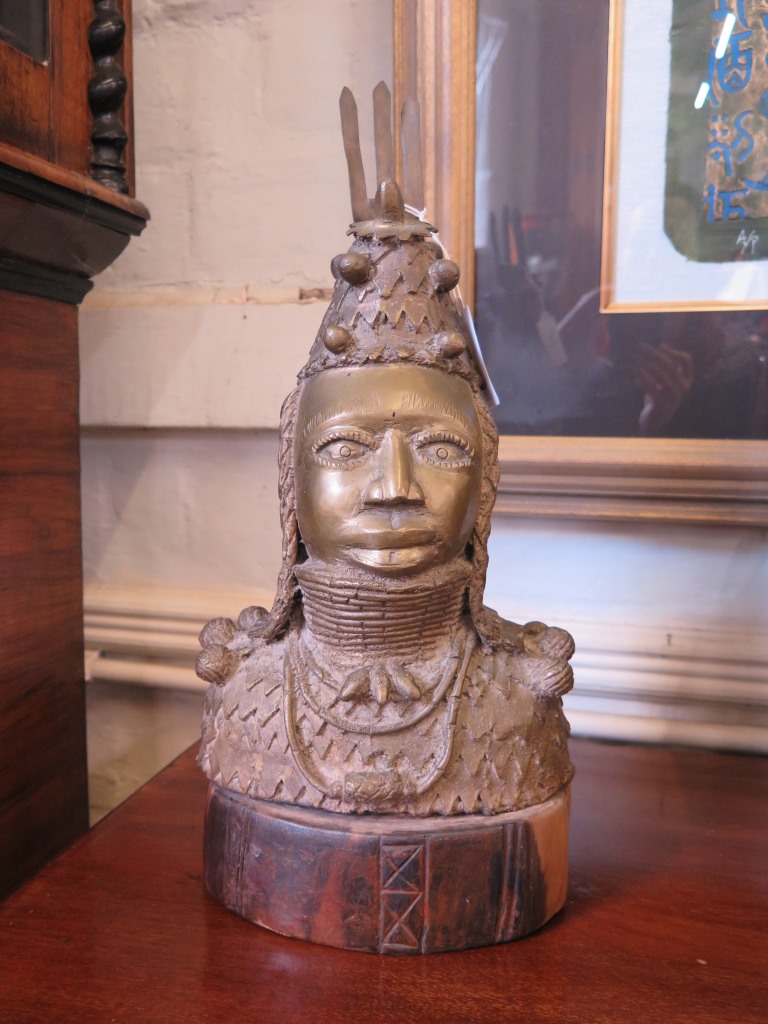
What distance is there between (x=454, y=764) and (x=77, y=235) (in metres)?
0.74

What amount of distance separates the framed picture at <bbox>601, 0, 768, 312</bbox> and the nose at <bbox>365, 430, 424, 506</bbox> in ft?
1.94

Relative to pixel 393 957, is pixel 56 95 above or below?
above

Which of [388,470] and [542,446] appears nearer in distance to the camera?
[388,470]

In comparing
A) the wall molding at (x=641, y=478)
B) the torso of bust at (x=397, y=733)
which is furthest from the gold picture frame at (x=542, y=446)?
the torso of bust at (x=397, y=733)

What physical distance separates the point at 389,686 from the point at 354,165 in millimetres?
526

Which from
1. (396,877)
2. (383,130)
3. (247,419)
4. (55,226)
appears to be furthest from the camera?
(247,419)

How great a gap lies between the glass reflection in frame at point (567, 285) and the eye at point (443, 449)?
0.49 metres

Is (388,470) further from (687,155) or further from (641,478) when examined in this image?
(687,155)

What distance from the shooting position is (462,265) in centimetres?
135

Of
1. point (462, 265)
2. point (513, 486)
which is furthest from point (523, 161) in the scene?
point (513, 486)

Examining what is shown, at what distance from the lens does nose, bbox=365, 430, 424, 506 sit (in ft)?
2.77

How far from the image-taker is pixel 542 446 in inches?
52.7

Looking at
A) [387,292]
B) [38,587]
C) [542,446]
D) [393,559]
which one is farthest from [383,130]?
[38,587]

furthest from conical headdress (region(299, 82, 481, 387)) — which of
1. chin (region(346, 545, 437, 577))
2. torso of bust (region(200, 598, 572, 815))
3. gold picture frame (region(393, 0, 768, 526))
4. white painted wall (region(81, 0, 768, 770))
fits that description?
white painted wall (region(81, 0, 768, 770))
